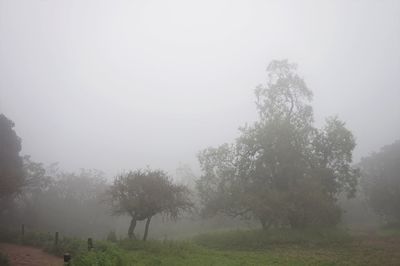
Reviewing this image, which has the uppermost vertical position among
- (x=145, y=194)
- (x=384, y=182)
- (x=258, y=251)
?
(x=384, y=182)

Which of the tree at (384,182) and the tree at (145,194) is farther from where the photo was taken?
the tree at (384,182)

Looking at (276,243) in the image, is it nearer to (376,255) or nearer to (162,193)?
(376,255)

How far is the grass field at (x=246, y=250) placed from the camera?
19859 mm

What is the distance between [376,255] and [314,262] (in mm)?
5681

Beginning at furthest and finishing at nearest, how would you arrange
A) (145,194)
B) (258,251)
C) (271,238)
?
(271,238) → (145,194) → (258,251)

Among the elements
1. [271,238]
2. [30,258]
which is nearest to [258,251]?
[271,238]

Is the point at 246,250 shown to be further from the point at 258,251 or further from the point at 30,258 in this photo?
the point at 30,258

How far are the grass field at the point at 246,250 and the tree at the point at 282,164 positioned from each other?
296 cm

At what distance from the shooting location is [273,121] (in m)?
36.4

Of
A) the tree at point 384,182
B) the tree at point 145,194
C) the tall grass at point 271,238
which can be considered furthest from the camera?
the tree at point 384,182

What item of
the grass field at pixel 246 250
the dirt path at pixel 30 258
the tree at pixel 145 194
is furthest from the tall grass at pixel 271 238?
the dirt path at pixel 30 258

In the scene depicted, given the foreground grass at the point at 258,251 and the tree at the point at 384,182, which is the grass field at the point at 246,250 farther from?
the tree at the point at 384,182

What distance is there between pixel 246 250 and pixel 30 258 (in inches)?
648

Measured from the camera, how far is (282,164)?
3509 cm
